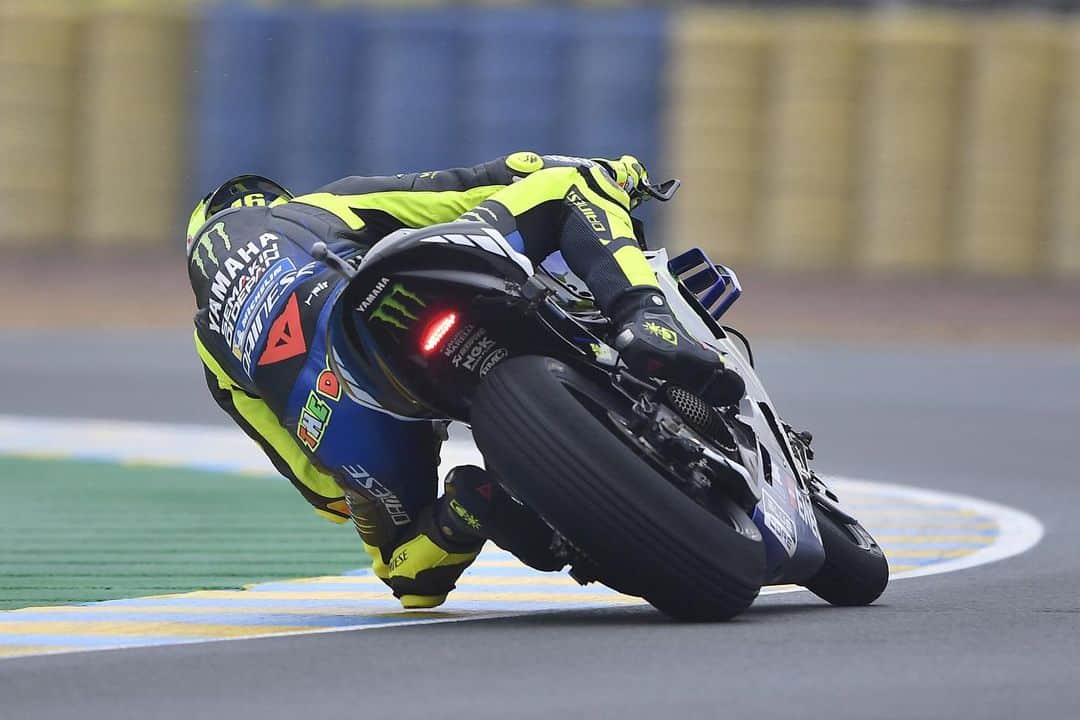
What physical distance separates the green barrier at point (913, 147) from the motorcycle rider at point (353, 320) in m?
8.26

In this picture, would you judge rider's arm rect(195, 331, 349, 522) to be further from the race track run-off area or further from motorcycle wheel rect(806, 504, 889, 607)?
motorcycle wheel rect(806, 504, 889, 607)

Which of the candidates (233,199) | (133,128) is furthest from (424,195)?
(133,128)

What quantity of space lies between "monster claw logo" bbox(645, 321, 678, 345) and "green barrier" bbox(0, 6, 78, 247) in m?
10.9

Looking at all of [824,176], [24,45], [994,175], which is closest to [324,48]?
[24,45]

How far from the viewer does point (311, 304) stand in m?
4.94

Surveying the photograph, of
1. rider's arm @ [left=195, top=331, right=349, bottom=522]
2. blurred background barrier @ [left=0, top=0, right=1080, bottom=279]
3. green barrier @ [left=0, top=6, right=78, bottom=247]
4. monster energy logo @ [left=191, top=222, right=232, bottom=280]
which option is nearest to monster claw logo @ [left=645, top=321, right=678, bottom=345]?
rider's arm @ [left=195, top=331, right=349, bottom=522]

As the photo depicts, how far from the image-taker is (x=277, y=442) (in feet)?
17.4

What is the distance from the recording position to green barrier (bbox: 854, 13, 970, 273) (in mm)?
13197

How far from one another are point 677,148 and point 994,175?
2070 mm

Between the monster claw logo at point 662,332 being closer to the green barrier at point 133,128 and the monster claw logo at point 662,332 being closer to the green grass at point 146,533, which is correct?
the green grass at point 146,533

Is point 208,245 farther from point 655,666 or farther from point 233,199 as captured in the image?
point 655,666

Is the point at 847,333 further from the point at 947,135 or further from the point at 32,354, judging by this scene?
the point at 32,354

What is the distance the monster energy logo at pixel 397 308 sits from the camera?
4527mm

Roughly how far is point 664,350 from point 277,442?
50.9 inches
